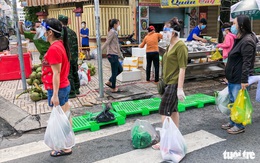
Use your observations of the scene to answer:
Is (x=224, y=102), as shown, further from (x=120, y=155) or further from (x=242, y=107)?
(x=120, y=155)

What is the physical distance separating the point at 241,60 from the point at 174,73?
4.01 ft

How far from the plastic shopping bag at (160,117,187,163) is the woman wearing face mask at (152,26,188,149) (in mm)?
261

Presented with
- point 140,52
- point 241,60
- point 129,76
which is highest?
point 241,60

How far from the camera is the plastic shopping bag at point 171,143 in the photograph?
3.26 meters

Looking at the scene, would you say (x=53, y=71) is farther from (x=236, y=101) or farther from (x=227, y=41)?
(x=227, y=41)

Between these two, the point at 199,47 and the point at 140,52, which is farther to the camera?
the point at 140,52

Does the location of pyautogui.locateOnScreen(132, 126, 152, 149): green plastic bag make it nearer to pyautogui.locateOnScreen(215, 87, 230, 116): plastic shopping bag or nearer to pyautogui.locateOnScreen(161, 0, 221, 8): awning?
pyautogui.locateOnScreen(215, 87, 230, 116): plastic shopping bag

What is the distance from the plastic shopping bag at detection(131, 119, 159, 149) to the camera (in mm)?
3715

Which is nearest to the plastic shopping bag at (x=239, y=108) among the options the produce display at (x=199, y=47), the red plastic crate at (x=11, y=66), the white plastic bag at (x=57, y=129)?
the white plastic bag at (x=57, y=129)

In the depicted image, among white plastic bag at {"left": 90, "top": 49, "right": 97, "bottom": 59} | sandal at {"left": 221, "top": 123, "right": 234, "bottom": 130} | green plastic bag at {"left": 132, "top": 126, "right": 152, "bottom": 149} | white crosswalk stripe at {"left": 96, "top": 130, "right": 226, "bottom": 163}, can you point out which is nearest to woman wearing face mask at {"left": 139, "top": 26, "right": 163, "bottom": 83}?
sandal at {"left": 221, "top": 123, "right": 234, "bottom": 130}

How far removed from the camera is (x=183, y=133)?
4270mm

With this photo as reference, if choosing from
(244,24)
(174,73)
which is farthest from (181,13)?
(174,73)

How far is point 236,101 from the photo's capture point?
12.9 feet

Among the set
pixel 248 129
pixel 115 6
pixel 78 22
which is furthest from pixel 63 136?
pixel 78 22
